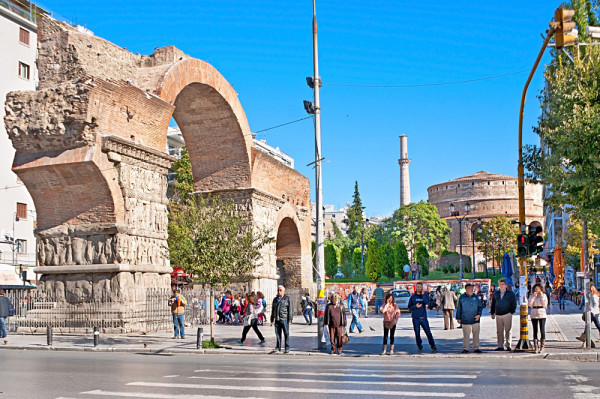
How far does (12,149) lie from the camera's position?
41281 mm

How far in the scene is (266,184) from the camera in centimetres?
2650

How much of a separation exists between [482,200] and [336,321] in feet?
270

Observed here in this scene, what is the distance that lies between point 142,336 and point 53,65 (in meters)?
7.79

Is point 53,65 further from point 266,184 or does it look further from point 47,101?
point 266,184

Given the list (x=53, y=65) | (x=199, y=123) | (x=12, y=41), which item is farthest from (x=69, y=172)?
(x=12, y=41)

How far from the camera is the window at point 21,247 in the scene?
40156 millimetres

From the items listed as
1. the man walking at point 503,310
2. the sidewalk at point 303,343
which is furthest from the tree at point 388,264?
the man walking at point 503,310

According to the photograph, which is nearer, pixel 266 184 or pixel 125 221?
pixel 125 221

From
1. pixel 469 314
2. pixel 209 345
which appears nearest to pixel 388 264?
pixel 209 345

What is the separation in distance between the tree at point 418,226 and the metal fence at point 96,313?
5794 centimetres

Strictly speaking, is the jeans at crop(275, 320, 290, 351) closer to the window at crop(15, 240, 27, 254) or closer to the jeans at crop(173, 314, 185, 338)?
the jeans at crop(173, 314, 185, 338)

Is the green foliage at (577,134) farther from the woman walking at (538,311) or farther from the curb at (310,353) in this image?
the curb at (310,353)

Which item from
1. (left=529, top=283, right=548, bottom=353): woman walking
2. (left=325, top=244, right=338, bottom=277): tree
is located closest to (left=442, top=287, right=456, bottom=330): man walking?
(left=529, top=283, right=548, bottom=353): woman walking

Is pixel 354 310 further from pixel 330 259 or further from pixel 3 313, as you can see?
pixel 330 259
